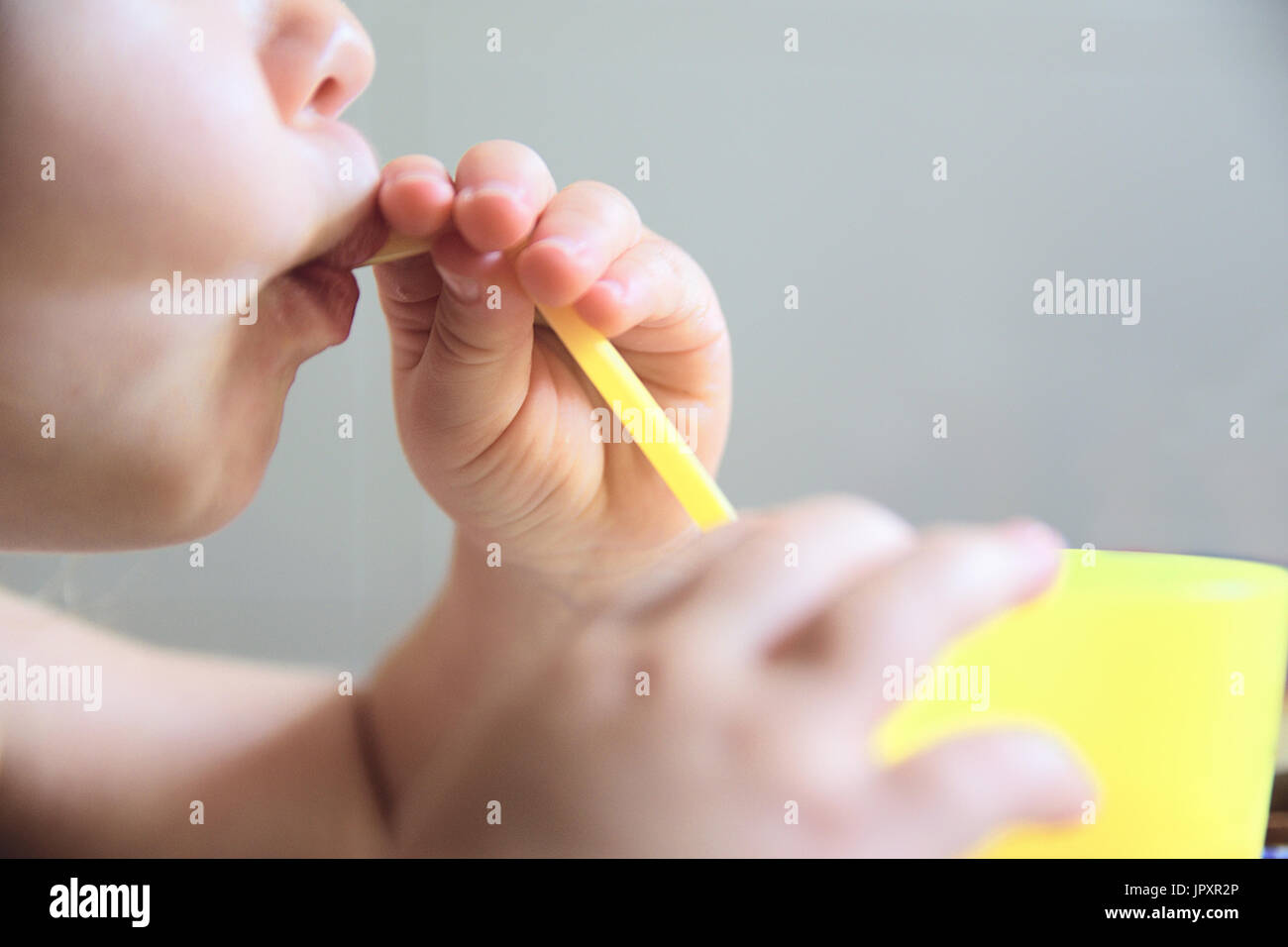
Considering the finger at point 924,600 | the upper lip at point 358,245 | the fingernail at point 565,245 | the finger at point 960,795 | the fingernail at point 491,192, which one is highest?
the fingernail at point 491,192

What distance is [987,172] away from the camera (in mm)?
941

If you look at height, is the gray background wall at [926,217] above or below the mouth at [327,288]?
above

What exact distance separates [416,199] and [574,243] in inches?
2.0

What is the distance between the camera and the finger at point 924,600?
173 mm

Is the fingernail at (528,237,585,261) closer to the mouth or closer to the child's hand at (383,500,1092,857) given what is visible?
the mouth

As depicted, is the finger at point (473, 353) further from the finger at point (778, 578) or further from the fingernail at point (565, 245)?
the finger at point (778, 578)

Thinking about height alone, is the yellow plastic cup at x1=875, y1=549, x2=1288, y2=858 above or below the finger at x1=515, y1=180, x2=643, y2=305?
below

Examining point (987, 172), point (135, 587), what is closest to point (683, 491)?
point (135, 587)

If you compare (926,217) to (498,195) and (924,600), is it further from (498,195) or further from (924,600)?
(924,600)

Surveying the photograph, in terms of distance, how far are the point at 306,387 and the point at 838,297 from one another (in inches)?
19.7

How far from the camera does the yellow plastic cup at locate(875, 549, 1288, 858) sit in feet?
0.67

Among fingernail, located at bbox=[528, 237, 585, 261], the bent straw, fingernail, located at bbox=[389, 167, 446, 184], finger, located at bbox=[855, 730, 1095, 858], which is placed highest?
fingernail, located at bbox=[389, 167, 446, 184]

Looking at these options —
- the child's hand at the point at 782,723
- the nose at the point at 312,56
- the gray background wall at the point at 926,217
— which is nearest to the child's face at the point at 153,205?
the nose at the point at 312,56

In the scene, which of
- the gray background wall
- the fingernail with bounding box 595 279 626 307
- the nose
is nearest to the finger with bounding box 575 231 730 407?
the fingernail with bounding box 595 279 626 307
